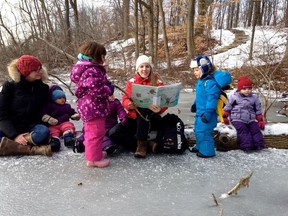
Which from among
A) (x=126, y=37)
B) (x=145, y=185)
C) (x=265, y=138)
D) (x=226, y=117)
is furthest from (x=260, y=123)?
(x=126, y=37)

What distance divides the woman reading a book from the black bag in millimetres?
93

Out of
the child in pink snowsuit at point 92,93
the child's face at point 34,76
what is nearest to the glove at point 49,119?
the child's face at point 34,76

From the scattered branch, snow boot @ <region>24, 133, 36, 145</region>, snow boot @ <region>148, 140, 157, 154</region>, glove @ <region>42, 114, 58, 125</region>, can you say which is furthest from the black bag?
snow boot @ <region>24, 133, 36, 145</region>

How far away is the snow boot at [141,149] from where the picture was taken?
359 cm

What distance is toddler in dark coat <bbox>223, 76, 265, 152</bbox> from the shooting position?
12.3 feet

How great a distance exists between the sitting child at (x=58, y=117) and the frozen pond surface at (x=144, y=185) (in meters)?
0.22

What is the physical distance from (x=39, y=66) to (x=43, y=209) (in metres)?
1.92

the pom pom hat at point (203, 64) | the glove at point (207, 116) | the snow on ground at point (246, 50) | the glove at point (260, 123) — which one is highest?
the pom pom hat at point (203, 64)

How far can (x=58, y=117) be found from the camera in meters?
4.10

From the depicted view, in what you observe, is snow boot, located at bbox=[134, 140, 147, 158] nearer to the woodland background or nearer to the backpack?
the backpack

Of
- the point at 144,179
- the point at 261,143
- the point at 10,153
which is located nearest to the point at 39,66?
the point at 10,153

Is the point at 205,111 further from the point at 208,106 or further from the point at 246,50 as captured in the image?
the point at 246,50

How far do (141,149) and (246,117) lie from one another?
1333mm

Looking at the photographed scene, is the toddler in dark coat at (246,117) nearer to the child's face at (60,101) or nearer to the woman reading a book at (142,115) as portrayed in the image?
the woman reading a book at (142,115)
